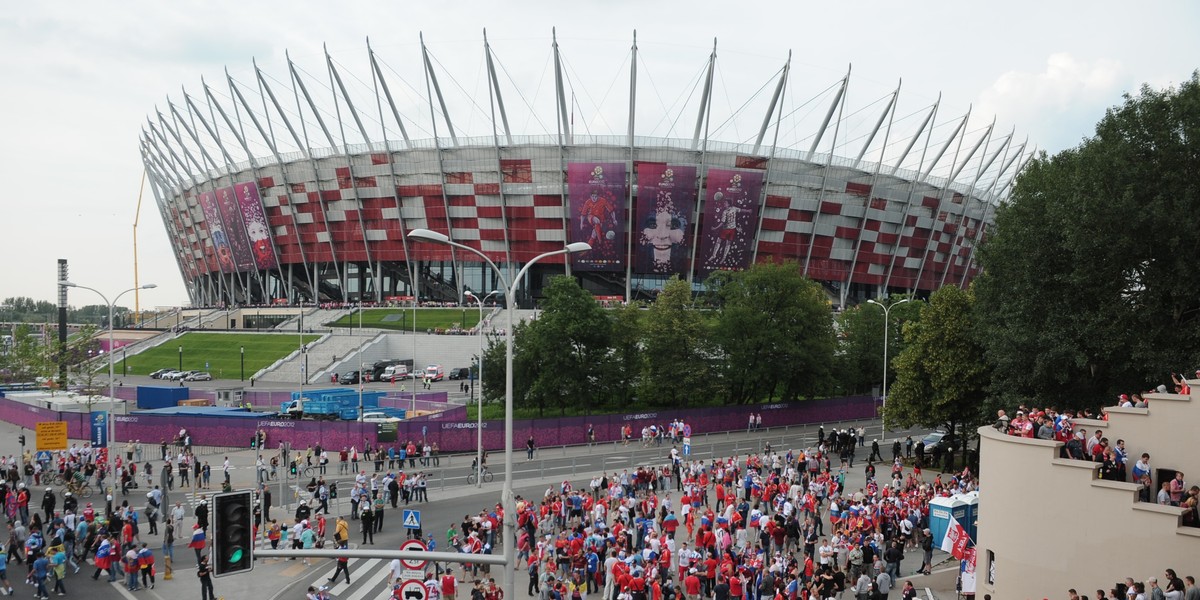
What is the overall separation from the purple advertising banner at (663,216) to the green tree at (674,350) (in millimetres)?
33957

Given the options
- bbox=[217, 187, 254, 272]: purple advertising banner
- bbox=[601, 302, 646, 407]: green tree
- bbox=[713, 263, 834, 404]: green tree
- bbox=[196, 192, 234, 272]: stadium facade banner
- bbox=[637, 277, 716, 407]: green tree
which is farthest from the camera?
bbox=[196, 192, 234, 272]: stadium facade banner

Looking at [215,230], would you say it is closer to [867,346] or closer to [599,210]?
[599,210]

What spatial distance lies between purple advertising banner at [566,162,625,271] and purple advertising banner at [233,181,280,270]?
38.1 metres

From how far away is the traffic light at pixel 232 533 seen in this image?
35.6 ft

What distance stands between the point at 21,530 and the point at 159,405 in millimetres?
33676

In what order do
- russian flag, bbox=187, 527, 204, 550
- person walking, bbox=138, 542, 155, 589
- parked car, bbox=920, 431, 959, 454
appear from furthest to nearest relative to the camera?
parked car, bbox=920, 431, 959, 454, russian flag, bbox=187, 527, 204, 550, person walking, bbox=138, 542, 155, 589

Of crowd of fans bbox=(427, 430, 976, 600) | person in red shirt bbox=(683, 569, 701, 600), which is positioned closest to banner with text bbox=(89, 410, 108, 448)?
crowd of fans bbox=(427, 430, 976, 600)

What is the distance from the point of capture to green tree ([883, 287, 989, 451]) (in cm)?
3603

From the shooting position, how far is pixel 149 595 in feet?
67.8

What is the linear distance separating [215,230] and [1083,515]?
107m

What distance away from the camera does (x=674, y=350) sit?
161 ft

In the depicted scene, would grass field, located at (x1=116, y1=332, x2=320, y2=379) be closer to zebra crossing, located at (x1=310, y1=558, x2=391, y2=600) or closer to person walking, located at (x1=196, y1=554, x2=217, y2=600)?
zebra crossing, located at (x1=310, y1=558, x2=391, y2=600)

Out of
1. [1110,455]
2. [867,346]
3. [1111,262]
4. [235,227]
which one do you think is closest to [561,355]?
[867,346]

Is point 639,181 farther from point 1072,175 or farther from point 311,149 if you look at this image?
point 1072,175
